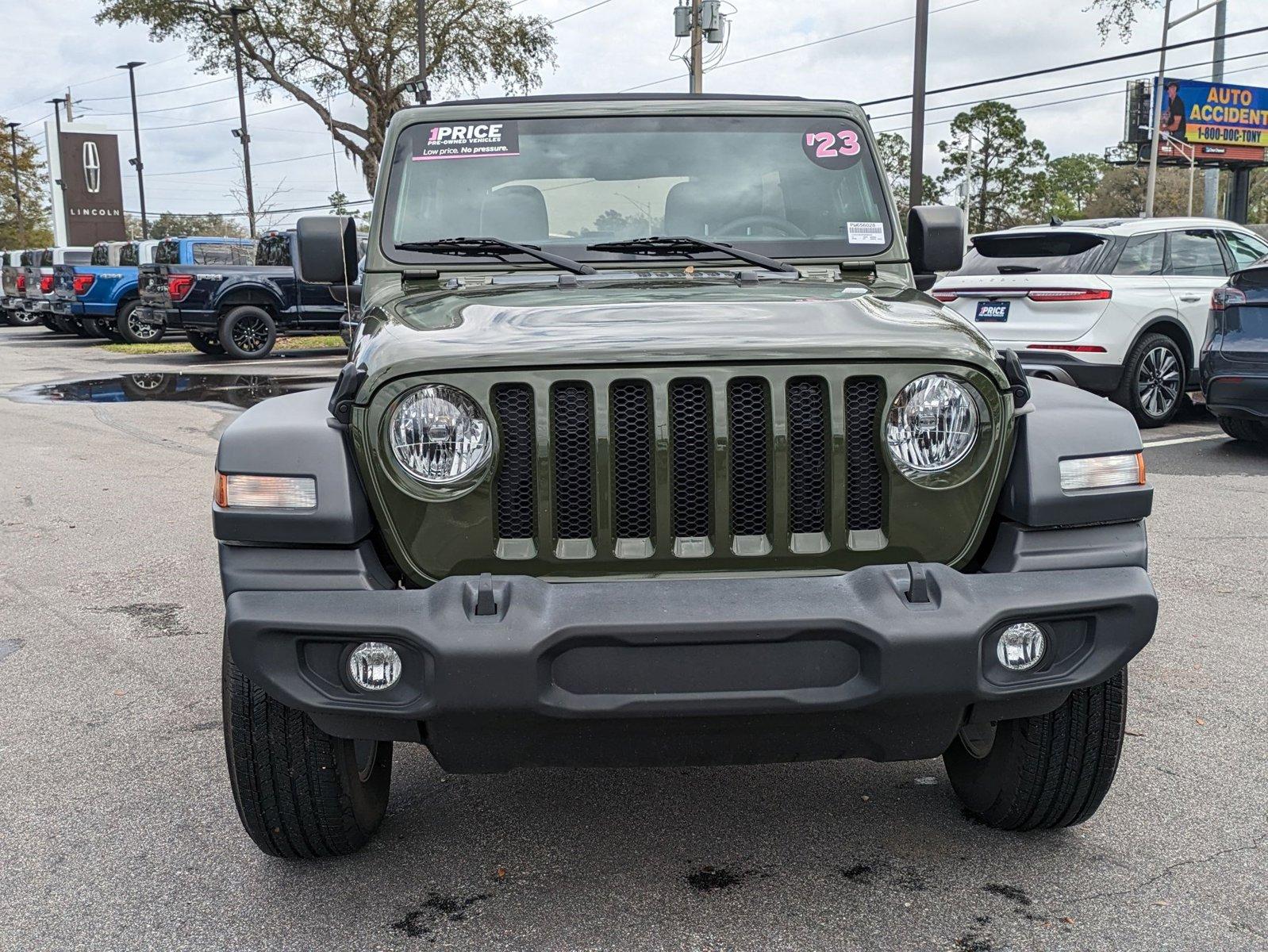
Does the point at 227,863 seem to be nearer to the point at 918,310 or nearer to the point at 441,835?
the point at 441,835

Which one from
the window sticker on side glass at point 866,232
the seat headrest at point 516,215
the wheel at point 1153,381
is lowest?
the wheel at point 1153,381

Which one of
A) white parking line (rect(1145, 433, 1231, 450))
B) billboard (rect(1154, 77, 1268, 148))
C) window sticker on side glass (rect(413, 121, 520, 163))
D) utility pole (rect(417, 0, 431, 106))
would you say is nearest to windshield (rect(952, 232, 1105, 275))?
white parking line (rect(1145, 433, 1231, 450))

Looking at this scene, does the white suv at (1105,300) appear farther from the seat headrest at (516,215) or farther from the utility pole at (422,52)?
the utility pole at (422,52)

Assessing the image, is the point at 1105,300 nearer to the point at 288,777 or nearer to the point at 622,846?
the point at 622,846

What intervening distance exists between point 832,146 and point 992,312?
633cm

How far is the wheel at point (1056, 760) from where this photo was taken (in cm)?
282

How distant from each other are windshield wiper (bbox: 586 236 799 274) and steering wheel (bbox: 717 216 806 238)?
11 centimetres

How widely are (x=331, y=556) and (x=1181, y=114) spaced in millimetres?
45517

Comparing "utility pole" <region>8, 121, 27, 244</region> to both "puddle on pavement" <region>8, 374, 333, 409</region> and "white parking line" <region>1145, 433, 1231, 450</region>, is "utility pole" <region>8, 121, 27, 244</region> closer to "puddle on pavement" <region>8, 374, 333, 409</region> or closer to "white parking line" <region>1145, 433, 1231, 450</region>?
"puddle on pavement" <region>8, 374, 333, 409</region>

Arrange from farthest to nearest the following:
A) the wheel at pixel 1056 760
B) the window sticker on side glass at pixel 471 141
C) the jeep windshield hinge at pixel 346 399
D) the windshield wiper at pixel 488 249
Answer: the window sticker on side glass at pixel 471 141 < the windshield wiper at pixel 488 249 < the wheel at pixel 1056 760 < the jeep windshield hinge at pixel 346 399

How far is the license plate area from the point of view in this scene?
9.87 metres

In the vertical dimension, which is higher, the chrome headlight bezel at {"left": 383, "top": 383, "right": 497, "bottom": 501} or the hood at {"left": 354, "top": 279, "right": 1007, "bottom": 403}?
the hood at {"left": 354, "top": 279, "right": 1007, "bottom": 403}

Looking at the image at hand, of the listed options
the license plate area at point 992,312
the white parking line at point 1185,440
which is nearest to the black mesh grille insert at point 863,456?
the white parking line at point 1185,440

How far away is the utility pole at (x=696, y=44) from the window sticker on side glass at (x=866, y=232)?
2255 centimetres
